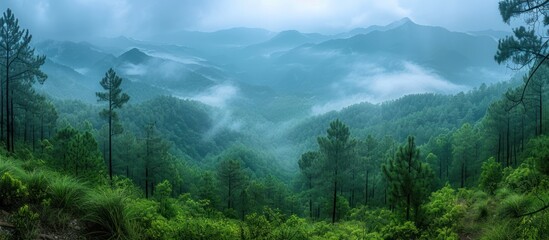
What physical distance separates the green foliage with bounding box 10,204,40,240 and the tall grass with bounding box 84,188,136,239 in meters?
0.78

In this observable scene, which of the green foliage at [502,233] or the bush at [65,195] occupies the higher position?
the bush at [65,195]

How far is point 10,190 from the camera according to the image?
647 centimetres

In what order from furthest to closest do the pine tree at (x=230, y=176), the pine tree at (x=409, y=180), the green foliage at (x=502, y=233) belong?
1. the pine tree at (x=230, y=176)
2. the pine tree at (x=409, y=180)
3. the green foliage at (x=502, y=233)

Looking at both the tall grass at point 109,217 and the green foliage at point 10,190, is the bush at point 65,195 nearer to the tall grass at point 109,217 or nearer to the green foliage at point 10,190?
the tall grass at point 109,217

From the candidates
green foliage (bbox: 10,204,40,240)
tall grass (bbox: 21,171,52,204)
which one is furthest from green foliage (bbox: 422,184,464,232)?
green foliage (bbox: 10,204,40,240)

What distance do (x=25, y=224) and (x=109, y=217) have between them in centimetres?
116

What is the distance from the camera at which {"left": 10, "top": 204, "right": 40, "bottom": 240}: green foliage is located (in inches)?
225

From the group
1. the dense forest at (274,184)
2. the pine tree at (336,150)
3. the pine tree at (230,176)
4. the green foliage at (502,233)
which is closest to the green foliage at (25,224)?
the dense forest at (274,184)

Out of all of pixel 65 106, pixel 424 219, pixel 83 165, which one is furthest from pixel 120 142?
pixel 65 106

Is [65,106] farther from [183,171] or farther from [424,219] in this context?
[424,219]

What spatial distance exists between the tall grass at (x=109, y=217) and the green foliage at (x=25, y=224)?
784mm

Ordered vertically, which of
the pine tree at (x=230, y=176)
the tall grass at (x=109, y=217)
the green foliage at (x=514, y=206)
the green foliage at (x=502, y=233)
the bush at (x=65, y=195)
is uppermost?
the bush at (x=65, y=195)

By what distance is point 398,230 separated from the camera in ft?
39.6

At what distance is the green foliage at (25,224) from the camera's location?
572cm
